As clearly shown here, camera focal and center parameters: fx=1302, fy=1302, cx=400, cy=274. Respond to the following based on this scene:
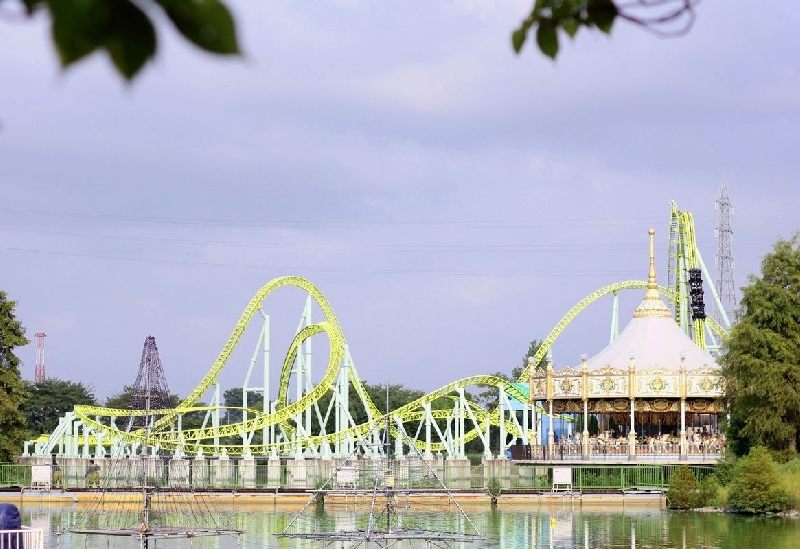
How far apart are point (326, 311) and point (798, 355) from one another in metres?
19.5

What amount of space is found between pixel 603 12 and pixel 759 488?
33364 millimetres

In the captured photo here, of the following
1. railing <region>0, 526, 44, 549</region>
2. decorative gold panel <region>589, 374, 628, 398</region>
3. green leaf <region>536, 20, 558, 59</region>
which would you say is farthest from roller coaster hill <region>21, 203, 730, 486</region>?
green leaf <region>536, 20, 558, 59</region>

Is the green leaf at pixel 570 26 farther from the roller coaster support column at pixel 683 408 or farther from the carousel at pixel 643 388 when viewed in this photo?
the roller coaster support column at pixel 683 408

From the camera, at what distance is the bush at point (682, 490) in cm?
3703

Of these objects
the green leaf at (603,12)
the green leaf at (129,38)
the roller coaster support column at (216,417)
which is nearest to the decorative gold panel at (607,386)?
the roller coaster support column at (216,417)

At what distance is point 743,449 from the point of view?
38719 mm

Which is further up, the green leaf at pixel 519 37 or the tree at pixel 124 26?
the green leaf at pixel 519 37

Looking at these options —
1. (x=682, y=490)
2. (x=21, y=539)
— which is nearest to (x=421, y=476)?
(x=682, y=490)

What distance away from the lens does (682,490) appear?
3731 centimetres

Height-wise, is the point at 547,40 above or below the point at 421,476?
above

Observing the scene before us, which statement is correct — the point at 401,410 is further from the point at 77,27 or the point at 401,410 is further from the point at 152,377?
the point at 77,27

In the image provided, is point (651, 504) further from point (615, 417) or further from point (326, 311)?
point (326, 311)

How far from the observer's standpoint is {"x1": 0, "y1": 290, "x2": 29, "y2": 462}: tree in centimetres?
4362

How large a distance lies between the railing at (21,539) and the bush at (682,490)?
80.5 ft
